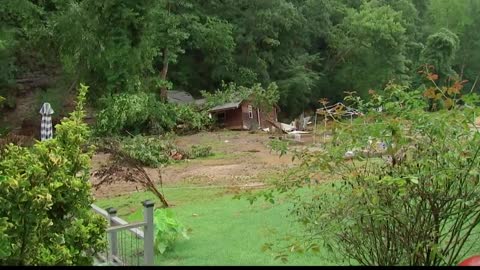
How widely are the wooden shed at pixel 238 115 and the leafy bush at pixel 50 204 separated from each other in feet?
84.7

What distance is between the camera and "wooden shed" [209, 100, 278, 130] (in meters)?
29.1

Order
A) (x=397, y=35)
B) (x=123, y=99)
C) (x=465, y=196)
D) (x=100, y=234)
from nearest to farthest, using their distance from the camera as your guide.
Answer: (x=100, y=234), (x=465, y=196), (x=123, y=99), (x=397, y=35)

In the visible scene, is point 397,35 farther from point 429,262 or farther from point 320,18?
point 429,262

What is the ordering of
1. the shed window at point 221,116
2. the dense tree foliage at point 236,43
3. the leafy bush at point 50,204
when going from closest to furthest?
the leafy bush at point 50,204 < the dense tree foliage at point 236,43 < the shed window at point 221,116

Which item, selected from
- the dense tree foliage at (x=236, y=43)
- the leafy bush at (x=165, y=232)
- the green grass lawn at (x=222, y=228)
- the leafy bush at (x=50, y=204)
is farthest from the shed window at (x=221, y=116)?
the leafy bush at (x=50, y=204)

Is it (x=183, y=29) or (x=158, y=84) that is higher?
(x=183, y=29)

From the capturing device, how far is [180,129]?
2706cm

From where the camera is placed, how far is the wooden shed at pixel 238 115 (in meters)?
29.1

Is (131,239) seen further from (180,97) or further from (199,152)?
(180,97)

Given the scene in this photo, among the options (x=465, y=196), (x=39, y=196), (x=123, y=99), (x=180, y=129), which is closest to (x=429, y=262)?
(x=465, y=196)

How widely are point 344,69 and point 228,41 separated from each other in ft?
33.6

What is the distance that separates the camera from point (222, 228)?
8.58 metres

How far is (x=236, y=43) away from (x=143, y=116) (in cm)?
1186

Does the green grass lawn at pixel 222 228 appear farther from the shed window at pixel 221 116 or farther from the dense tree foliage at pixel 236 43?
the shed window at pixel 221 116
